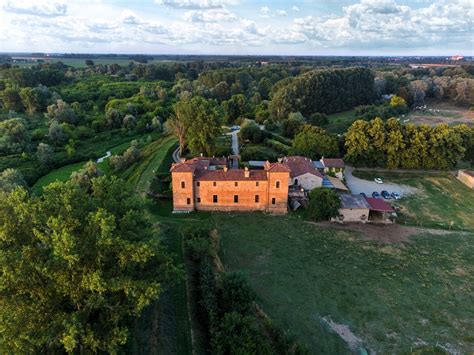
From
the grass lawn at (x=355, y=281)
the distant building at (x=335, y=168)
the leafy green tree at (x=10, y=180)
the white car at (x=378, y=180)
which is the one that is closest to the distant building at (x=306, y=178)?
the distant building at (x=335, y=168)

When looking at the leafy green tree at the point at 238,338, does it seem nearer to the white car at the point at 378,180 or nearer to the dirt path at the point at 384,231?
the dirt path at the point at 384,231

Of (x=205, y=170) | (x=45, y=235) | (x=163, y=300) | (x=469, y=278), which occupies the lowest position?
(x=469, y=278)

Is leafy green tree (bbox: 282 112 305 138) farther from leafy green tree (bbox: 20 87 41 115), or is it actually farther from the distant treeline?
leafy green tree (bbox: 20 87 41 115)

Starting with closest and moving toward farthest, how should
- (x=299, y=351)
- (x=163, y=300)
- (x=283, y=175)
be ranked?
(x=299, y=351) → (x=163, y=300) → (x=283, y=175)

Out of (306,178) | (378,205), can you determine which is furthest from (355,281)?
(306,178)

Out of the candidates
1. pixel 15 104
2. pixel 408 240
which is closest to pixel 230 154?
pixel 408 240

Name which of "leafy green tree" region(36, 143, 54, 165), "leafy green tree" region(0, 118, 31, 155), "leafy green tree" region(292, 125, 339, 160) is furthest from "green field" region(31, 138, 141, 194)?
"leafy green tree" region(292, 125, 339, 160)

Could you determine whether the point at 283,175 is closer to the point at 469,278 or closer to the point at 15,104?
the point at 469,278
